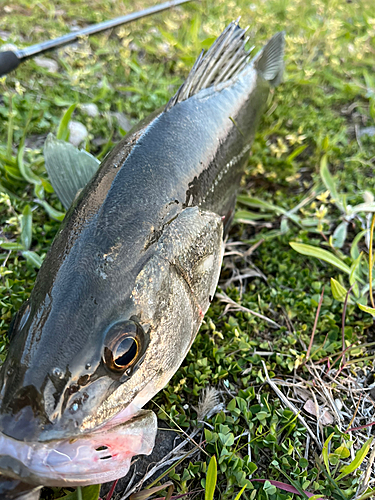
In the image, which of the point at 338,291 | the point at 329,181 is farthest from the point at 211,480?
the point at 329,181

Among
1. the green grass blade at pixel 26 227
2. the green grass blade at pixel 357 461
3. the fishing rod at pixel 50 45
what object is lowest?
the green grass blade at pixel 357 461

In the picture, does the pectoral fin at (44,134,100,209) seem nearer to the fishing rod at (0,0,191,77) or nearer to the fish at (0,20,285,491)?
the fish at (0,20,285,491)

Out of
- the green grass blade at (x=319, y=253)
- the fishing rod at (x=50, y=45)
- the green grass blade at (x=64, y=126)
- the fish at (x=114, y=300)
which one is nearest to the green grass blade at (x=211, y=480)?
the fish at (x=114, y=300)

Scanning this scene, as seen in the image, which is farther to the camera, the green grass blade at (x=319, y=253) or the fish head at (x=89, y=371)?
the green grass blade at (x=319, y=253)

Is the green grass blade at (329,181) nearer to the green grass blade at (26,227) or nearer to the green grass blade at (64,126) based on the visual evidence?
the green grass blade at (64,126)

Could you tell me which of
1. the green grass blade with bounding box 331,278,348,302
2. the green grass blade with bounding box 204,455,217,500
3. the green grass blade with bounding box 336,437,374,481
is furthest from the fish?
the green grass blade with bounding box 336,437,374,481

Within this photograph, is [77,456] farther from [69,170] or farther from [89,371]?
[69,170]

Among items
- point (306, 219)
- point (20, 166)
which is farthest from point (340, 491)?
point (20, 166)
